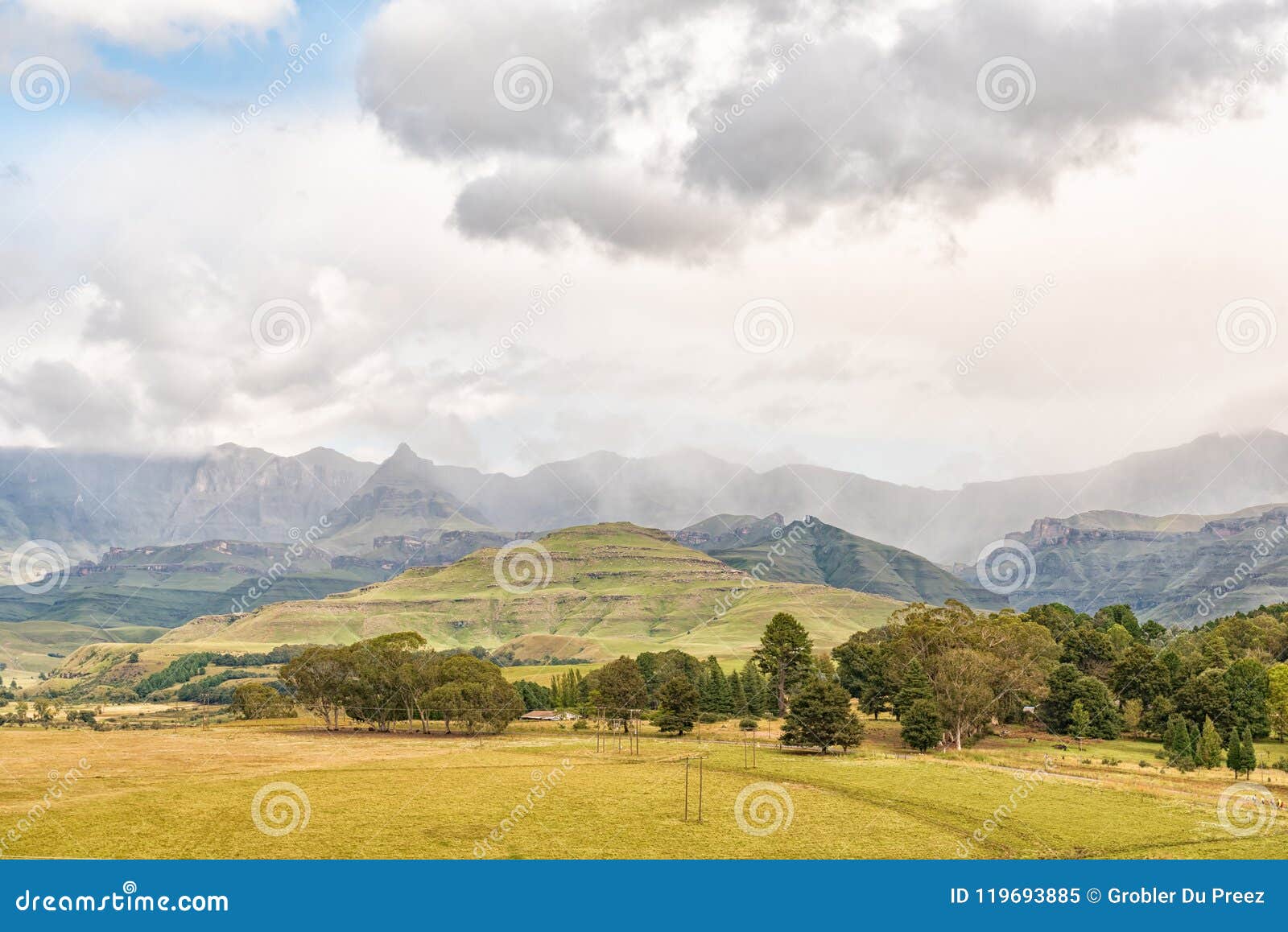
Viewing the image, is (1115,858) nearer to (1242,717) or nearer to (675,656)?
(1242,717)

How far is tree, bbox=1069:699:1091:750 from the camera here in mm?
119375

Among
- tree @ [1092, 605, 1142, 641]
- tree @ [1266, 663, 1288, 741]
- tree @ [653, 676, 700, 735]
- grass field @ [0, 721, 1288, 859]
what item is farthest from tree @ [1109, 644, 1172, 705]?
tree @ [653, 676, 700, 735]

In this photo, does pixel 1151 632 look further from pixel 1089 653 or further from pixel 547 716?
pixel 547 716

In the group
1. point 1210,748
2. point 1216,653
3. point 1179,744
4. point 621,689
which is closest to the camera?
point 1210,748

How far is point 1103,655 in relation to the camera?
145 metres

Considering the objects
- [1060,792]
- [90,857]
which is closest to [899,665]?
[1060,792]

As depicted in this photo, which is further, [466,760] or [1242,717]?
[1242,717]

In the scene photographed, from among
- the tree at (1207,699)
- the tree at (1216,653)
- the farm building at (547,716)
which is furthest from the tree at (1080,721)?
the farm building at (547,716)

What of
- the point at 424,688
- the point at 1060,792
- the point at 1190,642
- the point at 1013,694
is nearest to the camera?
the point at 1060,792

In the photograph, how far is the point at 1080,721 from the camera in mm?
119438

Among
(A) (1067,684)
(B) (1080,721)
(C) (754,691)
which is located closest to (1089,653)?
(A) (1067,684)

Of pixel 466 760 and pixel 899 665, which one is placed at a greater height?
pixel 899 665

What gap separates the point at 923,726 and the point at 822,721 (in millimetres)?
11095

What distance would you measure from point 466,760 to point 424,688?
37968 mm
